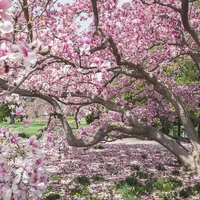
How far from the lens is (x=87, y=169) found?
11.4m

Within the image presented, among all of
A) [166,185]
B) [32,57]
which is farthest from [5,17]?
[166,185]

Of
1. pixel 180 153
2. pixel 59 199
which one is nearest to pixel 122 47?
pixel 180 153

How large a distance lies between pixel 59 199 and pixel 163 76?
804 centimetres

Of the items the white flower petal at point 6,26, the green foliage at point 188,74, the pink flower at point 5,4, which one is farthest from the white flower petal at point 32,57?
the green foliage at point 188,74

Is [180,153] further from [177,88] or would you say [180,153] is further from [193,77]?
[193,77]

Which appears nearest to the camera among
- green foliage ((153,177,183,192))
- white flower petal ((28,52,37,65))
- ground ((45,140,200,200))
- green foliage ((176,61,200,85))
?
A: white flower petal ((28,52,37,65))

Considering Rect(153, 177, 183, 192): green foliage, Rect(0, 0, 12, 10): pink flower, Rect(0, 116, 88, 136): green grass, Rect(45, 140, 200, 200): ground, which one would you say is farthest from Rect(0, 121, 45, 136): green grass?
Rect(153, 177, 183, 192): green foliage

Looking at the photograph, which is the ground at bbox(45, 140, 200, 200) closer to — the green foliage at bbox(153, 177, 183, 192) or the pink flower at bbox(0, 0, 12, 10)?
the green foliage at bbox(153, 177, 183, 192)

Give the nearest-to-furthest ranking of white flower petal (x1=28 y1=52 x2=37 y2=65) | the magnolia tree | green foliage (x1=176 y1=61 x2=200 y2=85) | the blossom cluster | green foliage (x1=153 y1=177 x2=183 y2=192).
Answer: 1. white flower petal (x1=28 y1=52 x2=37 y2=65)
2. the blossom cluster
3. green foliage (x1=153 y1=177 x2=183 y2=192)
4. the magnolia tree
5. green foliage (x1=176 y1=61 x2=200 y2=85)

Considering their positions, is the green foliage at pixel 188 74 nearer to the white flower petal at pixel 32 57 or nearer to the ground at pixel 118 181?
the ground at pixel 118 181

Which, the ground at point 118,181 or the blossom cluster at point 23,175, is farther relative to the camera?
the ground at point 118,181

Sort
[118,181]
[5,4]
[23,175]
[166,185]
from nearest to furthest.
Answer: [5,4], [23,175], [166,185], [118,181]

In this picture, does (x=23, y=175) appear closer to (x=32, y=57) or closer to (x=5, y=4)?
(x=32, y=57)

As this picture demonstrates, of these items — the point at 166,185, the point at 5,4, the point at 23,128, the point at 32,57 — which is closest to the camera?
the point at 5,4
